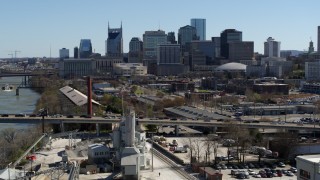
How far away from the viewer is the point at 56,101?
31359 mm

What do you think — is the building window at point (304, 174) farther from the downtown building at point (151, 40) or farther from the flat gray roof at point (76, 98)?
the downtown building at point (151, 40)

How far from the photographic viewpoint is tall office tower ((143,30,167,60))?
81.6 m


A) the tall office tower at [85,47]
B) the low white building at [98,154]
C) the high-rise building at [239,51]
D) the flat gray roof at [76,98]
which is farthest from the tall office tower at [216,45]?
the low white building at [98,154]

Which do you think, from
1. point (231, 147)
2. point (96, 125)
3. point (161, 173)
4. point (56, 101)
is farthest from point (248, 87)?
point (161, 173)

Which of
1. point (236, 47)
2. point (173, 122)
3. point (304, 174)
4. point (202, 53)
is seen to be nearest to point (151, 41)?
point (202, 53)

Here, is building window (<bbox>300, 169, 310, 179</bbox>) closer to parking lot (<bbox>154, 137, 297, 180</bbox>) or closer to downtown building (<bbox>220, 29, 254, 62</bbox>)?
parking lot (<bbox>154, 137, 297, 180</bbox>)

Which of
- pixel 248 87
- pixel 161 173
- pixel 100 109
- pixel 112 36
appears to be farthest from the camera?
pixel 112 36

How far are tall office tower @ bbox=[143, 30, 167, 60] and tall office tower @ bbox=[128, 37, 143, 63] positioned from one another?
1.77 meters

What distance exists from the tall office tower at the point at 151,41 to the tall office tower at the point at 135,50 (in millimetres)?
1770

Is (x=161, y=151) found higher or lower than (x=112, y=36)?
lower

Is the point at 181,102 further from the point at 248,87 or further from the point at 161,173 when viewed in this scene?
the point at 161,173

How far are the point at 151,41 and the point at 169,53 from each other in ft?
63.8

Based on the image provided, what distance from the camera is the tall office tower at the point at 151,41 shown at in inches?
3214

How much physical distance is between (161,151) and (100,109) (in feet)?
34.7
